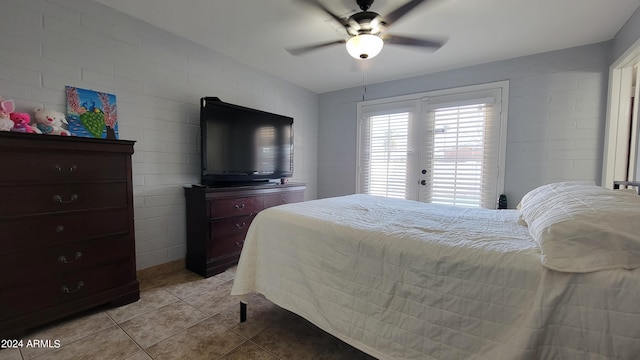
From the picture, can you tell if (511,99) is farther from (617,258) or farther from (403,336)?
(403,336)

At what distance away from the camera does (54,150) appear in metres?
1.63

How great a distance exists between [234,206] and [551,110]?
12.0 ft

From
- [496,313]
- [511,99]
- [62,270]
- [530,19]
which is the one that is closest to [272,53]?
[530,19]

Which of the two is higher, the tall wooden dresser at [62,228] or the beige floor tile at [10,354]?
the tall wooden dresser at [62,228]

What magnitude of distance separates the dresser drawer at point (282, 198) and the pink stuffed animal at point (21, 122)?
1957mm

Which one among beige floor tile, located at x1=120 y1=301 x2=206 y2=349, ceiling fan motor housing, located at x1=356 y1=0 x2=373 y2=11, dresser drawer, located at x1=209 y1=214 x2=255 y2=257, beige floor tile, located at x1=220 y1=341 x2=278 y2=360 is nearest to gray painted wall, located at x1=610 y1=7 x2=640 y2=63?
ceiling fan motor housing, located at x1=356 y1=0 x2=373 y2=11

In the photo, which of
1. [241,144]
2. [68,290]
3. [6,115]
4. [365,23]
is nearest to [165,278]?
[68,290]

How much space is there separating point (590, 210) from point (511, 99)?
8.78 ft

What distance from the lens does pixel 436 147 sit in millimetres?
3531

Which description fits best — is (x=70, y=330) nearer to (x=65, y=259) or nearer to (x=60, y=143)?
(x=65, y=259)

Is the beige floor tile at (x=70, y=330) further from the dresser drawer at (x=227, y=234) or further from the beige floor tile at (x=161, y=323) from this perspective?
the dresser drawer at (x=227, y=234)

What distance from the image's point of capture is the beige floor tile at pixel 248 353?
1460 millimetres

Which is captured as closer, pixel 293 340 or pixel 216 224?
pixel 293 340

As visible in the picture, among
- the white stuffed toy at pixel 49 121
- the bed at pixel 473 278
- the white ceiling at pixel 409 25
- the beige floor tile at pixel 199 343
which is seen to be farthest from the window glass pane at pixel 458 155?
the white stuffed toy at pixel 49 121
